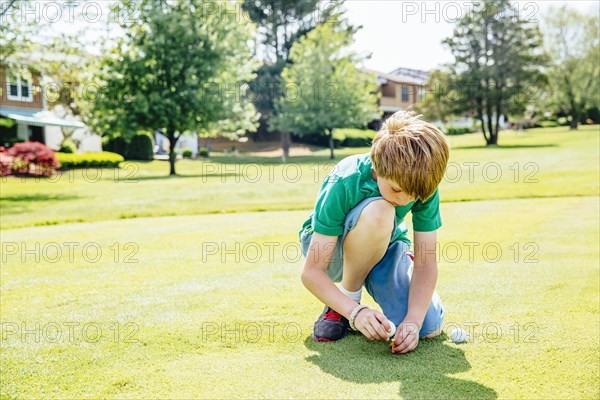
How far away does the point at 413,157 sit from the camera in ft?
7.97

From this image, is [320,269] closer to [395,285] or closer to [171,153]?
[395,285]

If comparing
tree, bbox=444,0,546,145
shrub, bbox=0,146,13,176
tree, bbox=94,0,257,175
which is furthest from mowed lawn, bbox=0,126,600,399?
tree, bbox=444,0,546,145

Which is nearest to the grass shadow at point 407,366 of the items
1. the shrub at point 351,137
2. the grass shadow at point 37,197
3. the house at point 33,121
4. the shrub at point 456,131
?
the grass shadow at point 37,197

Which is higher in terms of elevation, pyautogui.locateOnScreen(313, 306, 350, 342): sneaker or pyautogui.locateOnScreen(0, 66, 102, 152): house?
pyautogui.locateOnScreen(0, 66, 102, 152): house

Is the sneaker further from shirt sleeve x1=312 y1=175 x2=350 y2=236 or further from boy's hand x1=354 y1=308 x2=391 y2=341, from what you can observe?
shirt sleeve x1=312 y1=175 x2=350 y2=236

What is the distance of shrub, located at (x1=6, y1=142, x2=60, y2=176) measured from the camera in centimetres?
2442

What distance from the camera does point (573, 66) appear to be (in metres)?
51.5

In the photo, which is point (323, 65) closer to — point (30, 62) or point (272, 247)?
point (30, 62)

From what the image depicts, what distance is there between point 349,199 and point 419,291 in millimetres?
575

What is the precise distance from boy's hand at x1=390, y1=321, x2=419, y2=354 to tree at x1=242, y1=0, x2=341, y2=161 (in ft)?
149

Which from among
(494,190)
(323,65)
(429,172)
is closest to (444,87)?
(323,65)

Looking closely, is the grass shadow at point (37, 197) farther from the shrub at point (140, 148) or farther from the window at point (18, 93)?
the window at point (18, 93)

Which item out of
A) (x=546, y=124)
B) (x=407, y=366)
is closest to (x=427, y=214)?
(x=407, y=366)

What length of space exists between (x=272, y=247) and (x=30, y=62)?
15.5 meters
